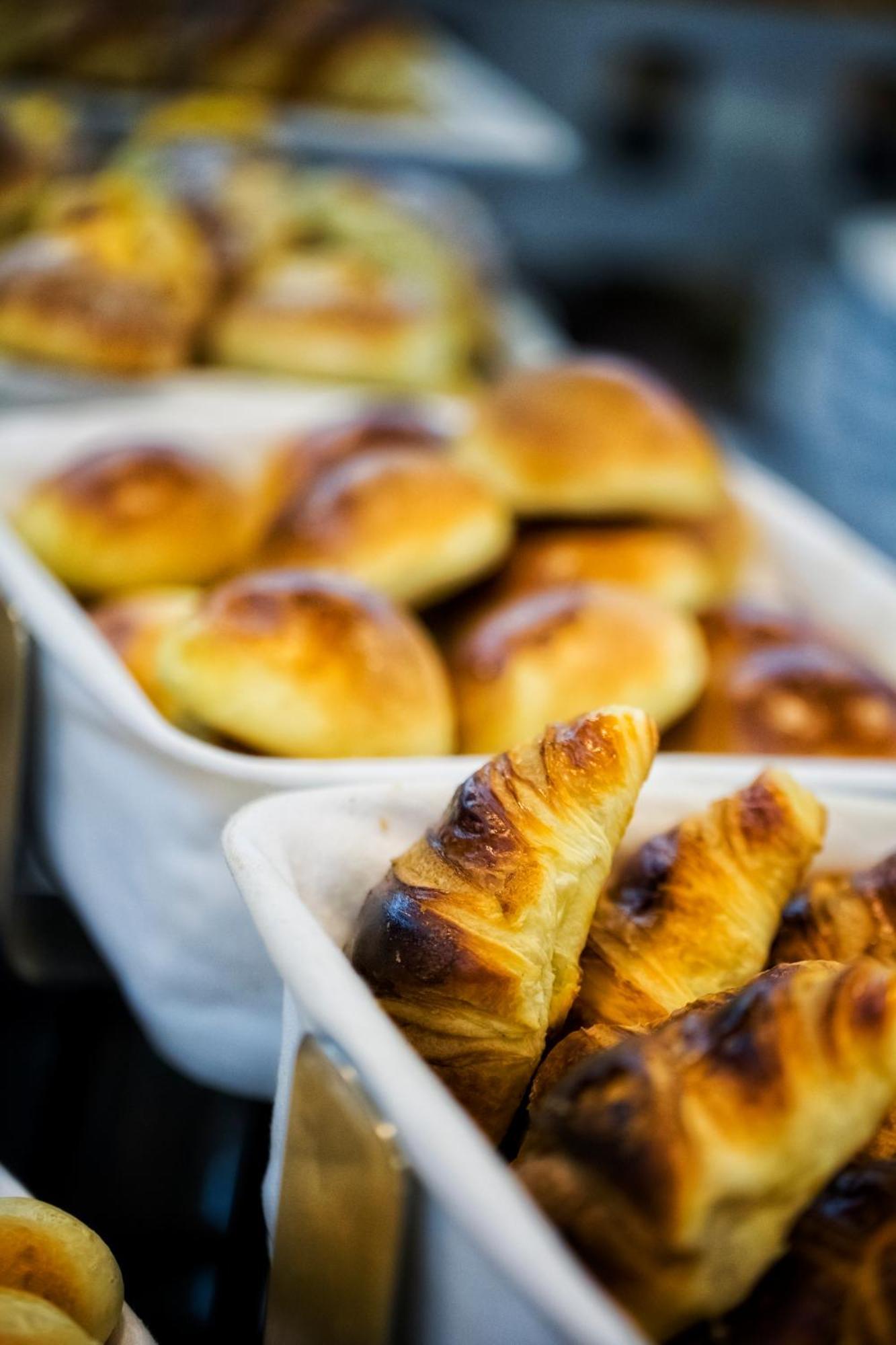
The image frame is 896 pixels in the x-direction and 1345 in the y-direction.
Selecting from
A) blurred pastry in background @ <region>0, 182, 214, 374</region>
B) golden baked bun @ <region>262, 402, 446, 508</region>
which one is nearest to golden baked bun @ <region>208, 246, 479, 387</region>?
blurred pastry in background @ <region>0, 182, 214, 374</region>

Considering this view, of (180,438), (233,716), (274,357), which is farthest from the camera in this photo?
(274,357)

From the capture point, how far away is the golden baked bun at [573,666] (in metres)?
0.91

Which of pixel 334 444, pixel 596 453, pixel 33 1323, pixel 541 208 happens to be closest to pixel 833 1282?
pixel 33 1323

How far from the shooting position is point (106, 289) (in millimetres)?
1580

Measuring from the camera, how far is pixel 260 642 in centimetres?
83

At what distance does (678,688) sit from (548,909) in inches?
14.6

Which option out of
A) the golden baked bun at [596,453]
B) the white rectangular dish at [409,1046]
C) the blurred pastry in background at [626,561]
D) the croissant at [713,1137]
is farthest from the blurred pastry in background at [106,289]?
the croissant at [713,1137]

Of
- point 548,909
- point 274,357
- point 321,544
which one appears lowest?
point 274,357

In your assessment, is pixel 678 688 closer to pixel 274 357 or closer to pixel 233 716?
pixel 233 716

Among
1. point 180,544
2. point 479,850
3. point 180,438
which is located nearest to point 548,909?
point 479,850

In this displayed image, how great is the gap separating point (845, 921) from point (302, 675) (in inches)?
14.1

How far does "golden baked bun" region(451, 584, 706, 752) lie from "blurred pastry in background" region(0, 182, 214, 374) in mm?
748

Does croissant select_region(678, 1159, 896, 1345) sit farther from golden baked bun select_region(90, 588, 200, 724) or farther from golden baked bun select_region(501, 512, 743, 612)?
golden baked bun select_region(501, 512, 743, 612)

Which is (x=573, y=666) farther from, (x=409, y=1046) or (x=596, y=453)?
(x=409, y=1046)
